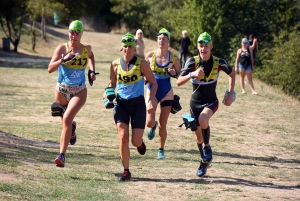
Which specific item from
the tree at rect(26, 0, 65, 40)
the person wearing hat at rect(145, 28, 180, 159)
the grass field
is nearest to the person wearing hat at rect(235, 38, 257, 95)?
the grass field

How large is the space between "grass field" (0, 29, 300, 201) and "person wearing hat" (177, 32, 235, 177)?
557 millimetres

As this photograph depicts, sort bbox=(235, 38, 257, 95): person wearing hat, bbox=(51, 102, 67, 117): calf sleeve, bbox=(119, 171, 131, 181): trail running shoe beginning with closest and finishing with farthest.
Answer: bbox=(119, 171, 131, 181): trail running shoe
bbox=(51, 102, 67, 117): calf sleeve
bbox=(235, 38, 257, 95): person wearing hat

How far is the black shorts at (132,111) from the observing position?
32.8 feet

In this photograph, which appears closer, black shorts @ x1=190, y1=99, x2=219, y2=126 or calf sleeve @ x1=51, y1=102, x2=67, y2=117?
black shorts @ x1=190, y1=99, x2=219, y2=126

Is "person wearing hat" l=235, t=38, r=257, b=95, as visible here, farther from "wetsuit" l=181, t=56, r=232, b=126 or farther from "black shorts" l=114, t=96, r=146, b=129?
"black shorts" l=114, t=96, r=146, b=129

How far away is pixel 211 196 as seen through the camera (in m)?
9.13

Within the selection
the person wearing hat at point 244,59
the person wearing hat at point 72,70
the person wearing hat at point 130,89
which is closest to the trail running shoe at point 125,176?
the person wearing hat at point 130,89

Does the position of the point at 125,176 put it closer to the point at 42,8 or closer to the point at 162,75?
the point at 162,75

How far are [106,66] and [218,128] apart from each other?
785 inches

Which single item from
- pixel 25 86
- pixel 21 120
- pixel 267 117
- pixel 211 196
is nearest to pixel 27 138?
pixel 21 120

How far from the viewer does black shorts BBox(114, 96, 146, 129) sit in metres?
10.0

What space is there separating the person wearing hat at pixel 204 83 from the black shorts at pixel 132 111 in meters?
0.78

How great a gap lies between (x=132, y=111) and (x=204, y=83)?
126 cm

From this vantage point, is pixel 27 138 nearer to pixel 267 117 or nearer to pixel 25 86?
pixel 267 117
